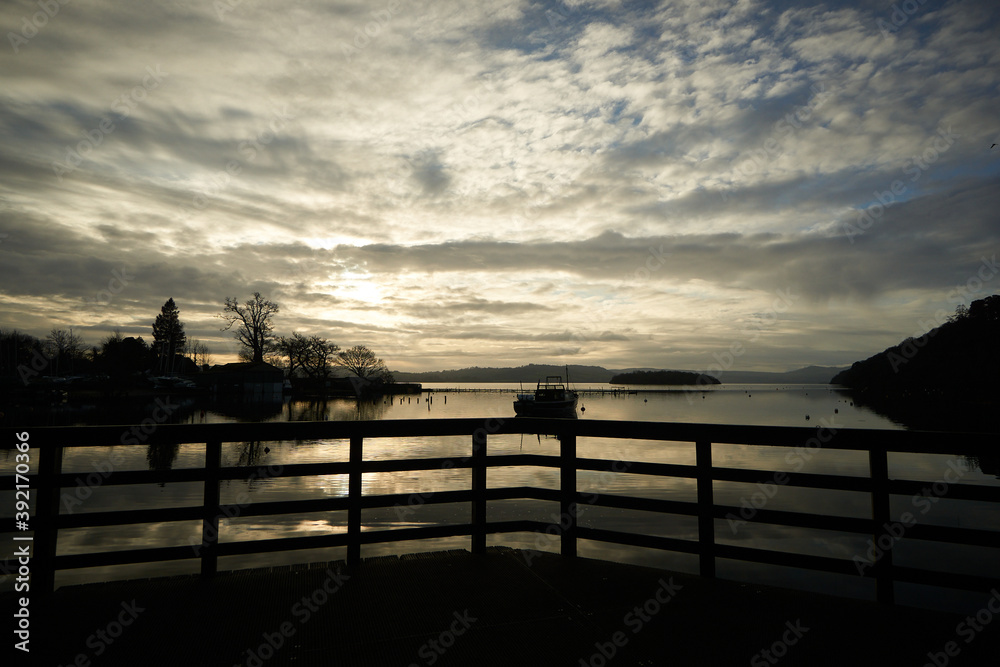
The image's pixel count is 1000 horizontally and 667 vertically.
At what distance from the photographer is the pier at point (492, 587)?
335 cm

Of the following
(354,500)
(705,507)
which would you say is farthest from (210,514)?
(705,507)

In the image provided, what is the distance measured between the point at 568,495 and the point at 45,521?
4245 mm

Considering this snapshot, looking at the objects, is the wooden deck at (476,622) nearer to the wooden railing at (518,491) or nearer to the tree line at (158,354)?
the wooden railing at (518,491)

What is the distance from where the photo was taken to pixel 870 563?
4035 millimetres

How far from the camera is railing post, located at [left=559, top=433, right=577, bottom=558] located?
197 inches

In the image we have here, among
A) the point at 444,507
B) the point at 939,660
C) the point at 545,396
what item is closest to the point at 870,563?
the point at 939,660

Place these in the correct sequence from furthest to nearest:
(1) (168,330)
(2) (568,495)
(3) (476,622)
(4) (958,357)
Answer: (1) (168,330), (4) (958,357), (2) (568,495), (3) (476,622)
